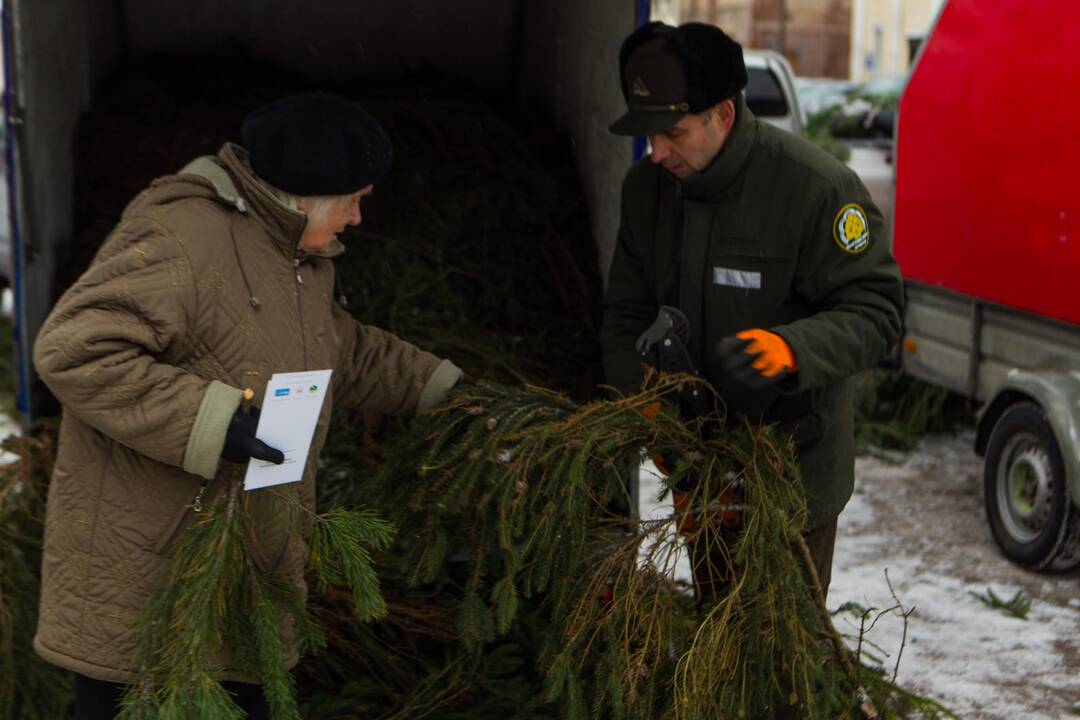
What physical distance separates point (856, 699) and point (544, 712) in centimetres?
79

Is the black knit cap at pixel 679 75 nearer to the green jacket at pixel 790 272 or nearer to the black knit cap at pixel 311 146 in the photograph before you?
the green jacket at pixel 790 272

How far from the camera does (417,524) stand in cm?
305

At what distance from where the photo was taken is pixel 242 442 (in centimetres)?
234

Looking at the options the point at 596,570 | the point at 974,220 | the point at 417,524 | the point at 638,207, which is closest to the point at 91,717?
the point at 417,524

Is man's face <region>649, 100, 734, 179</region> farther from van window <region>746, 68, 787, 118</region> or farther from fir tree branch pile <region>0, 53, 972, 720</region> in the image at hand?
van window <region>746, 68, 787, 118</region>

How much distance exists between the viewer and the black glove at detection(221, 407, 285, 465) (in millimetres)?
2338

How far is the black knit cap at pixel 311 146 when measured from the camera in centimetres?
245

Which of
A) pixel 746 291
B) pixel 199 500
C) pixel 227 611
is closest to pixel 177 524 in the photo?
pixel 199 500

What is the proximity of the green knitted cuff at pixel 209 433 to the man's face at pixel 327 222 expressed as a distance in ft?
1.34

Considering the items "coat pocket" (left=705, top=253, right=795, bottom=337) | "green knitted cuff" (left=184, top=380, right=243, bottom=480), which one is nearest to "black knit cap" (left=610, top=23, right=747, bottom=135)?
"coat pocket" (left=705, top=253, right=795, bottom=337)

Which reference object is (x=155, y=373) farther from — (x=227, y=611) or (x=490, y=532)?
(x=490, y=532)

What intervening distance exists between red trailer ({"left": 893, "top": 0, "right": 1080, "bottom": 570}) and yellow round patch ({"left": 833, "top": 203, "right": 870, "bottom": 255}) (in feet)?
6.97

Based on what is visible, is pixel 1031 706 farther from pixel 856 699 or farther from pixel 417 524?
pixel 417 524

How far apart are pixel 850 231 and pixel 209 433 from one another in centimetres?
146
